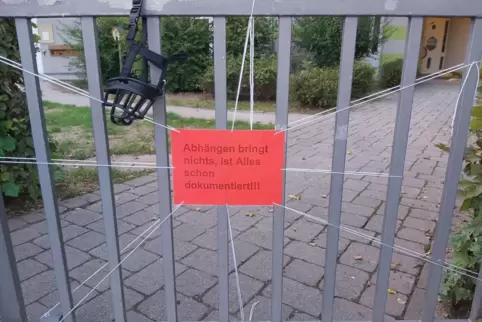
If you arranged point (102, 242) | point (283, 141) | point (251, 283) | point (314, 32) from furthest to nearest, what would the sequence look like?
1. point (314, 32)
2. point (102, 242)
3. point (251, 283)
4. point (283, 141)

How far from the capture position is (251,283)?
2287 millimetres

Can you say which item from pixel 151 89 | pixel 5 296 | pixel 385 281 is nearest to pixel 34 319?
pixel 5 296

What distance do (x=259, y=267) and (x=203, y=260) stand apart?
14.2 inches

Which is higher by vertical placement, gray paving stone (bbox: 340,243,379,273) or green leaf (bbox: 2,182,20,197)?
green leaf (bbox: 2,182,20,197)

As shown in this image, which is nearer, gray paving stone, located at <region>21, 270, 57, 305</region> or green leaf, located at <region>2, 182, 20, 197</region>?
gray paving stone, located at <region>21, 270, 57, 305</region>

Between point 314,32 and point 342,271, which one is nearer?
point 342,271

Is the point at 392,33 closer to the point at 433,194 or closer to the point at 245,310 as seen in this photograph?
the point at 433,194

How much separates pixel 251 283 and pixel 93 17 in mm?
1647

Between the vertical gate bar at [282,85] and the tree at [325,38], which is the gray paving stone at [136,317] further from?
the tree at [325,38]

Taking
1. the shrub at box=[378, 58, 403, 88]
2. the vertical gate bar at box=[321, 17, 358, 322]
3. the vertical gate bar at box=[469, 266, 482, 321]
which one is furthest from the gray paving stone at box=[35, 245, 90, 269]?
the shrub at box=[378, 58, 403, 88]

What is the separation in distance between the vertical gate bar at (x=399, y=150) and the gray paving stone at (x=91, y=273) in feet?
4.81

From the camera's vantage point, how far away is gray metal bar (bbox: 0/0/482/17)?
117 centimetres

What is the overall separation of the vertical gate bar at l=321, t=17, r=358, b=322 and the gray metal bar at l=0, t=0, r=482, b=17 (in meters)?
0.06

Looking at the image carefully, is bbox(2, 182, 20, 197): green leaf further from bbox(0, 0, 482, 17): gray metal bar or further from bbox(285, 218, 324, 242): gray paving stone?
bbox(0, 0, 482, 17): gray metal bar
